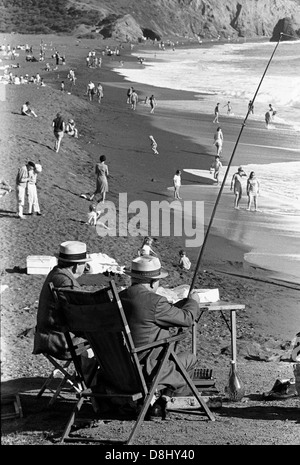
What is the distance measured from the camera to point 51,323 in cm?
527

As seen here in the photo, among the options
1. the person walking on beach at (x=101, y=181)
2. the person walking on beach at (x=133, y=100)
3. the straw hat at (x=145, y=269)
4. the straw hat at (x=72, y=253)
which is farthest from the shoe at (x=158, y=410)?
the person walking on beach at (x=133, y=100)

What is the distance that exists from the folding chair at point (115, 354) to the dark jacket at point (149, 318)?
78mm

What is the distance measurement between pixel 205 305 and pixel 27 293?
171 inches

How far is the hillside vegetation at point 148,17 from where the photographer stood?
73812 millimetres

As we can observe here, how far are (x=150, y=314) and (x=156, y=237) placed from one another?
10069 mm

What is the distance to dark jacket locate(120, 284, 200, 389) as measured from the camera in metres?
4.96

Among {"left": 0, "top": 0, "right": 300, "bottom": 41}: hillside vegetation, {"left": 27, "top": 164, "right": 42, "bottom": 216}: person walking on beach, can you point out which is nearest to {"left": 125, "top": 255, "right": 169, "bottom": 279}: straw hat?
{"left": 27, "top": 164, "right": 42, "bottom": 216}: person walking on beach

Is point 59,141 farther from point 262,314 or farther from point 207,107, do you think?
point 207,107

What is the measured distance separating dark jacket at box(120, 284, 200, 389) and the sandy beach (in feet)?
1.26

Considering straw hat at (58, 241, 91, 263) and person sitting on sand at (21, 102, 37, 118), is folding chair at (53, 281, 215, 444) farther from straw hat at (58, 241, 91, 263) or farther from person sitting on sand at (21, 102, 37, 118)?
person sitting on sand at (21, 102, 37, 118)

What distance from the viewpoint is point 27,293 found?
9914 millimetres

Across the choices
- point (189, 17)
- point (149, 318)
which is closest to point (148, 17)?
point (189, 17)

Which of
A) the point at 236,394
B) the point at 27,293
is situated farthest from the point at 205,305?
the point at 27,293
